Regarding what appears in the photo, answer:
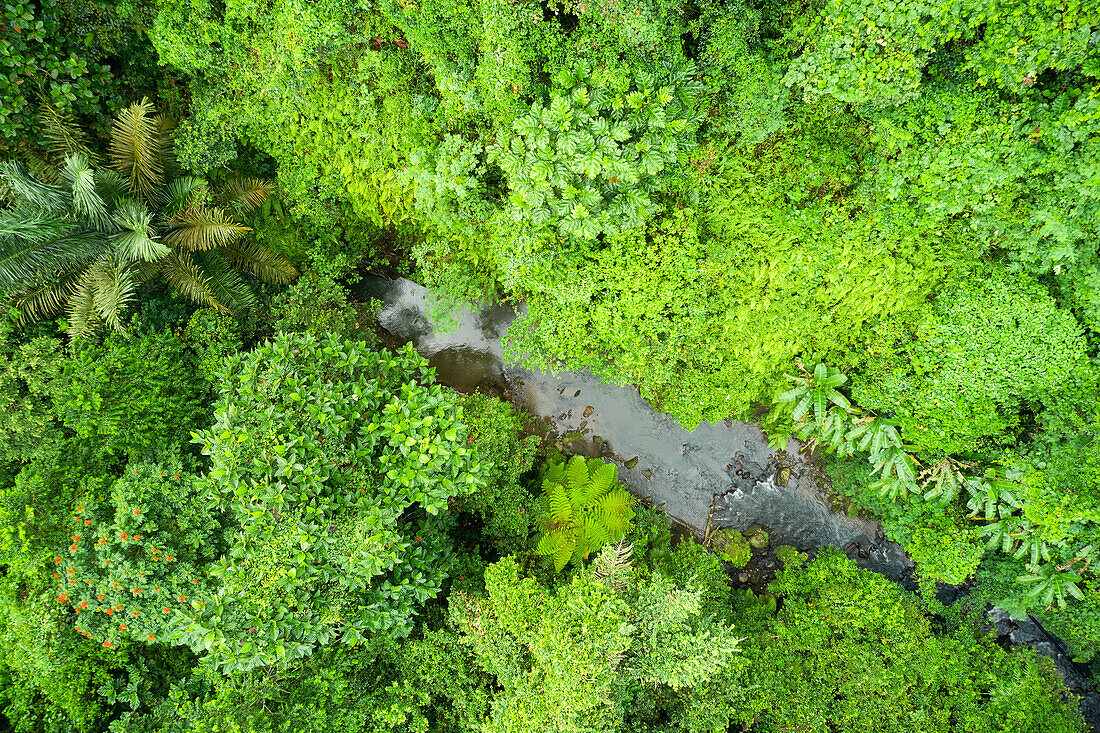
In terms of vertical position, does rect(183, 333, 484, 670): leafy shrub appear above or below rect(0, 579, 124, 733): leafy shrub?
above

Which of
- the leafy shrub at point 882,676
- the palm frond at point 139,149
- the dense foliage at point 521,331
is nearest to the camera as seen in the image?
the dense foliage at point 521,331

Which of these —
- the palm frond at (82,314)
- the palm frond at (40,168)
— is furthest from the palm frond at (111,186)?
the palm frond at (82,314)

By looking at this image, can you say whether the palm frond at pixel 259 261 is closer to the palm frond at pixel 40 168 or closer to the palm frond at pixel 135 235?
the palm frond at pixel 135 235

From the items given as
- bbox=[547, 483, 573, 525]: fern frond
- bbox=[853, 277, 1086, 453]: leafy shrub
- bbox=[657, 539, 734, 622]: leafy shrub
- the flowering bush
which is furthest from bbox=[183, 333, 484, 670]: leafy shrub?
bbox=[853, 277, 1086, 453]: leafy shrub

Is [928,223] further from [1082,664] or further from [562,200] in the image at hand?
[1082,664]

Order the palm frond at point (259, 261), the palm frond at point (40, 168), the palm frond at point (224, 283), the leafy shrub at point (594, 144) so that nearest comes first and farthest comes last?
the leafy shrub at point (594, 144) < the palm frond at point (40, 168) < the palm frond at point (224, 283) < the palm frond at point (259, 261)

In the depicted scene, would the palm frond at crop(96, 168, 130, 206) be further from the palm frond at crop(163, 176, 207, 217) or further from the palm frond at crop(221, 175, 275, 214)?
the palm frond at crop(221, 175, 275, 214)

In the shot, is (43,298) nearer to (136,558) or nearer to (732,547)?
(136,558)

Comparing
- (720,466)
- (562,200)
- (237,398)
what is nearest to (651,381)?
(562,200)
